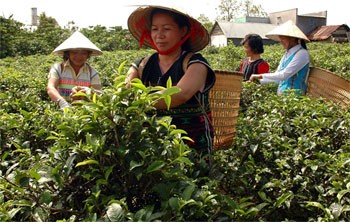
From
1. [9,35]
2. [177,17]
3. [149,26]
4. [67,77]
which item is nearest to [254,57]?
[67,77]

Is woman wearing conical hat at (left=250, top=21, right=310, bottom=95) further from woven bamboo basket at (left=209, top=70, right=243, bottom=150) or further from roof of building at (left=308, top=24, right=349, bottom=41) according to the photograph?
roof of building at (left=308, top=24, right=349, bottom=41)

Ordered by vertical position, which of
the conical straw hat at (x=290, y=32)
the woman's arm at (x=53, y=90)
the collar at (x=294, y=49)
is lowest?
the woman's arm at (x=53, y=90)

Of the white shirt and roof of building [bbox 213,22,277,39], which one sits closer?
the white shirt

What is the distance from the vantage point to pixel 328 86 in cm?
352

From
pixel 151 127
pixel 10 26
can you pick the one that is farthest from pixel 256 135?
pixel 10 26

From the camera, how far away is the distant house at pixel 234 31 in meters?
32.6

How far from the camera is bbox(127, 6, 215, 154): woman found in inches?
72.2

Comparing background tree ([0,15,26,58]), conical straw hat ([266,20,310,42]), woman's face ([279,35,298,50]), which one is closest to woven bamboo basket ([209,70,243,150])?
conical straw hat ([266,20,310,42])

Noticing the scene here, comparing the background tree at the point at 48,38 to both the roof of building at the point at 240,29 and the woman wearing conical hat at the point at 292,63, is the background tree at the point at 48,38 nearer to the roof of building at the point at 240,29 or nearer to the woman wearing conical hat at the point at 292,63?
the roof of building at the point at 240,29

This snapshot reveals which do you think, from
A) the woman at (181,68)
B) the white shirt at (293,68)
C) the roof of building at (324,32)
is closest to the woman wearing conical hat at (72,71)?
the woman at (181,68)

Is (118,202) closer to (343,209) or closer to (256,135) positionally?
(343,209)

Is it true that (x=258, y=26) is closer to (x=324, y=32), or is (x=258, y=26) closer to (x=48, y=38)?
(x=324, y=32)

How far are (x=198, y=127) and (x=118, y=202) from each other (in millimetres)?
817

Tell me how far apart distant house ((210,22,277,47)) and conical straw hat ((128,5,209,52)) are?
3043cm
